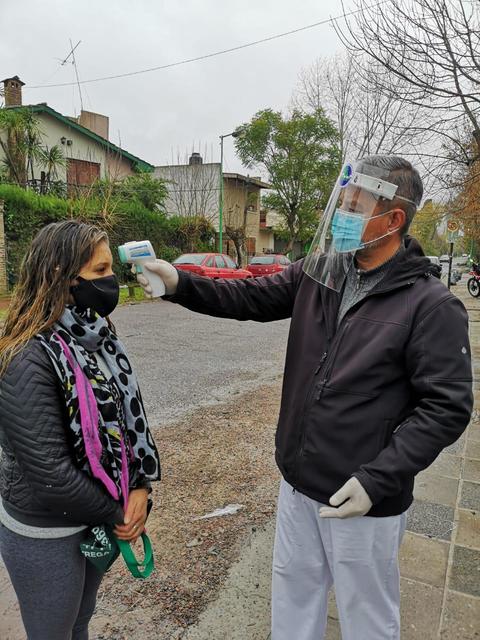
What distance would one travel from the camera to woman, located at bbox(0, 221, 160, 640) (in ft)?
4.46

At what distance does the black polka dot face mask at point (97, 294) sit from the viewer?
1559 millimetres

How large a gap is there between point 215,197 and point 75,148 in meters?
7.49

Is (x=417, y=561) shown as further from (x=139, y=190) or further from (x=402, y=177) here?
(x=139, y=190)

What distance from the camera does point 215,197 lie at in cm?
2506

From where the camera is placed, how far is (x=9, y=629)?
2105mm

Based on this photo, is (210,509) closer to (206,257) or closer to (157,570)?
(157,570)

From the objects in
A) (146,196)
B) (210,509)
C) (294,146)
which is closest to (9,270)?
(146,196)

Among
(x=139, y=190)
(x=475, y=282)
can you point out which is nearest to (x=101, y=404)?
(x=139, y=190)

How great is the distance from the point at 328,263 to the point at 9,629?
2.11 meters

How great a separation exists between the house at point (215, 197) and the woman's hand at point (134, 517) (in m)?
20.2

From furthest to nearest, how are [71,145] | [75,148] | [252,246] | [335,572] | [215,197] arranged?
1. [252,246]
2. [215,197]
3. [75,148]
4. [71,145]
5. [335,572]

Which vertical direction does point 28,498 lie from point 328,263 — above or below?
below

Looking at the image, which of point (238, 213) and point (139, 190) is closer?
point (139, 190)

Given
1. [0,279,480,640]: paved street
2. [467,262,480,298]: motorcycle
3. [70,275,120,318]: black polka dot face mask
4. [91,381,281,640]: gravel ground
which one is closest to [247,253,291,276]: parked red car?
[467,262,480,298]: motorcycle
